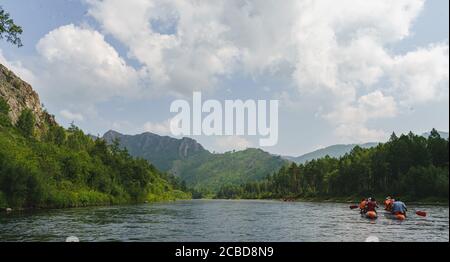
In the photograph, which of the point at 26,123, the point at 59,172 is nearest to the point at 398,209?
the point at 59,172

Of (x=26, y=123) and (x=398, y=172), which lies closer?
(x=398, y=172)

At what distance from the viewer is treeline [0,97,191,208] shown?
63438mm

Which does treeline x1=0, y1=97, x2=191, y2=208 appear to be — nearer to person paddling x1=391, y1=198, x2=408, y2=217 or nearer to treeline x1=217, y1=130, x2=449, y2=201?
person paddling x1=391, y1=198, x2=408, y2=217

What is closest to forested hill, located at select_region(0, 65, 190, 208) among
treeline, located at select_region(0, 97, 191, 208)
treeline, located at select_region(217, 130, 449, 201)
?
treeline, located at select_region(0, 97, 191, 208)

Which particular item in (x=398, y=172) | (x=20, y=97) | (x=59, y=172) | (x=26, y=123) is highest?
(x=20, y=97)

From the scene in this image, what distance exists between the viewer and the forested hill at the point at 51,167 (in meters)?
64.2

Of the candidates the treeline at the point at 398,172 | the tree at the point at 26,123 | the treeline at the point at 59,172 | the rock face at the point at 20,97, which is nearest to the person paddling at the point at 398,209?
the treeline at the point at 398,172

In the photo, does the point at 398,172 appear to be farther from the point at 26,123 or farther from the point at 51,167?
the point at 26,123

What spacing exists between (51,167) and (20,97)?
95.6 metres

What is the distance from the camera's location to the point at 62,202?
7500cm

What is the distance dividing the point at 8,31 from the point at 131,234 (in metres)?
16.5

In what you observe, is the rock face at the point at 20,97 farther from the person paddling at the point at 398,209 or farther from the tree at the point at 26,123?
the person paddling at the point at 398,209

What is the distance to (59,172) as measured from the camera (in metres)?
90.8
